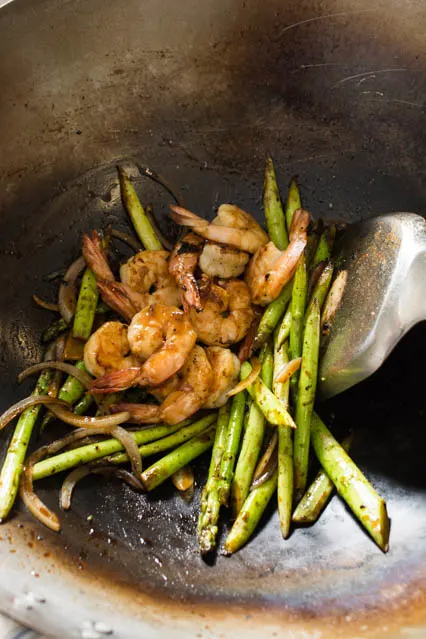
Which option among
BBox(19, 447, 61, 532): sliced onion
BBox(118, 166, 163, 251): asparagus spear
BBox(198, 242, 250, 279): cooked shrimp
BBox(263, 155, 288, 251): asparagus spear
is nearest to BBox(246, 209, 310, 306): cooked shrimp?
BBox(198, 242, 250, 279): cooked shrimp

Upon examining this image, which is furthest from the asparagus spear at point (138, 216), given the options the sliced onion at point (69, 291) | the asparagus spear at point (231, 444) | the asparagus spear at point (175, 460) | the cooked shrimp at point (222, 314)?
the asparagus spear at point (175, 460)

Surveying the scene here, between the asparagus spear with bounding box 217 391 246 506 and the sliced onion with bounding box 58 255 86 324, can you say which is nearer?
the asparagus spear with bounding box 217 391 246 506

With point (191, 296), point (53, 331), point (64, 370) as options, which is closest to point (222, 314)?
point (191, 296)

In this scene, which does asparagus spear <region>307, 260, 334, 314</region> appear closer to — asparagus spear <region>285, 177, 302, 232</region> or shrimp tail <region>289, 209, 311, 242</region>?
shrimp tail <region>289, 209, 311, 242</region>

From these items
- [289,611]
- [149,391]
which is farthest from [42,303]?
[289,611]

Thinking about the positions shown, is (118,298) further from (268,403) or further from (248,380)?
(268,403)

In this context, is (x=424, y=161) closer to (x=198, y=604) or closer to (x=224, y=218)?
(x=224, y=218)
